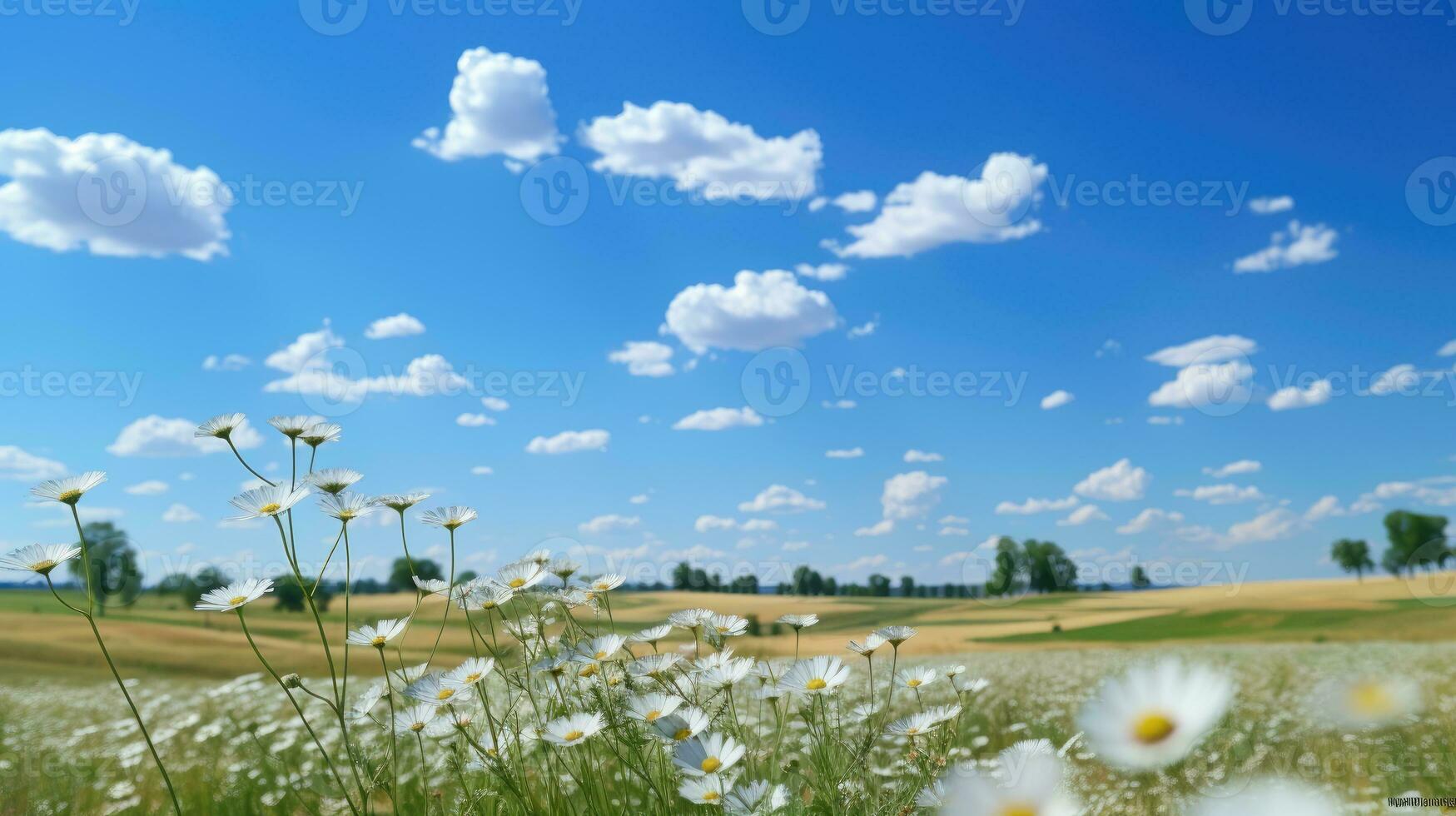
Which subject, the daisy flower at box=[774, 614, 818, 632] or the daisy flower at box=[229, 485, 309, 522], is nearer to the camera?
the daisy flower at box=[229, 485, 309, 522]

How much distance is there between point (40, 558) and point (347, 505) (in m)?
0.87

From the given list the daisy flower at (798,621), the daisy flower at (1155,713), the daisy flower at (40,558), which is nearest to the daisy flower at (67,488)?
the daisy flower at (40,558)

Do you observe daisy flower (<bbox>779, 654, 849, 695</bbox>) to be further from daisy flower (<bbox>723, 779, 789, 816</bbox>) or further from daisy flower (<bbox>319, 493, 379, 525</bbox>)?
daisy flower (<bbox>319, 493, 379, 525</bbox>)

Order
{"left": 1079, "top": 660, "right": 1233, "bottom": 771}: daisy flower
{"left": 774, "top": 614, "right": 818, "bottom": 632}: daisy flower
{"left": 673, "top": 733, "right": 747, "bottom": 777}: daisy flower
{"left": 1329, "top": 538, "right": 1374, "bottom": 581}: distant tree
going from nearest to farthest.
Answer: {"left": 1079, "top": 660, "right": 1233, "bottom": 771}: daisy flower < {"left": 673, "top": 733, "right": 747, "bottom": 777}: daisy flower < {"left": 774, "top": 614, "right": 818, "bottom": 632}: daisy flower < {"left": 1329, "top": 538, "right": 1374, "bottom": 581}: distant tree

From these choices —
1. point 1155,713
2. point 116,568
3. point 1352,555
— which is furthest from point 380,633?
point 1352,555

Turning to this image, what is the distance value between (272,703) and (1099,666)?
841 centimetres

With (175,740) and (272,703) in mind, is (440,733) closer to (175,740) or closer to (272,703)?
(175,740)

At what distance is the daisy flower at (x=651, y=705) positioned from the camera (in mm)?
2547

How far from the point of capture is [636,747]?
2.64 m

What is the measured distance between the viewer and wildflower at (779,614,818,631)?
3.16 m

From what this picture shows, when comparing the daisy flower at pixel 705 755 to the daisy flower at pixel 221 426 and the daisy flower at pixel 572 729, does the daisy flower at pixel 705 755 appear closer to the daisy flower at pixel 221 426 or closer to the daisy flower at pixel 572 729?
the daisy flower at pixel 572 729

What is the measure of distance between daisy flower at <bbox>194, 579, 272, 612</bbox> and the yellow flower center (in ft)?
6.95

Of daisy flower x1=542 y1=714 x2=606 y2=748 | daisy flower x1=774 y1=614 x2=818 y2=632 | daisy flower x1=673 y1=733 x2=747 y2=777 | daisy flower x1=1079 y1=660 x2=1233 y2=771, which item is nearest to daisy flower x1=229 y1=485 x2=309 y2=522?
daisy flower x1=542 y1=714 x2=606 y2=748

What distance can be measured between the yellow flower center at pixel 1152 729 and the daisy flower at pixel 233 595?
6.95 ft
